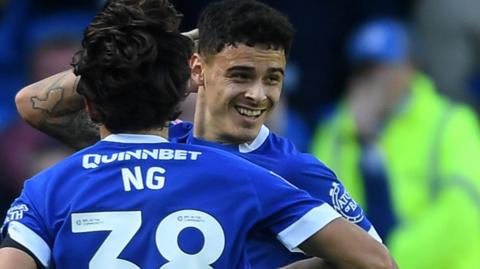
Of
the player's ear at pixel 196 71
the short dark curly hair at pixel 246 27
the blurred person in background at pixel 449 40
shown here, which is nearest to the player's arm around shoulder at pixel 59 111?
the player's ear at pixel 196 71

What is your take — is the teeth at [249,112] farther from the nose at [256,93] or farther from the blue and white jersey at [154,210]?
the blue and white jersey at [154,210]

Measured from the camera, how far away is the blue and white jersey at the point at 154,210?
4492mm

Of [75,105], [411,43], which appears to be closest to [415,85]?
[411,43]

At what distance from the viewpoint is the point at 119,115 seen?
4594mm

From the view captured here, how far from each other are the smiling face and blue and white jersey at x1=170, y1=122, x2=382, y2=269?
0.14ft

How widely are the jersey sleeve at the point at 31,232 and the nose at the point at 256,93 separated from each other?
0.85 m

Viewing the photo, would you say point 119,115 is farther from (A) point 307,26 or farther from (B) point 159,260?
(A) point 307,26

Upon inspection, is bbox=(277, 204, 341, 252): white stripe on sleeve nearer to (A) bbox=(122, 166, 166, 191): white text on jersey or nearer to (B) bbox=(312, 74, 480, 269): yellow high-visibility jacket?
(A) bbox=(122, 166, 166, 191): white text on jersey

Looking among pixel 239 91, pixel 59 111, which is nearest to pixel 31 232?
pixel 239 91

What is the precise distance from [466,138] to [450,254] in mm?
600

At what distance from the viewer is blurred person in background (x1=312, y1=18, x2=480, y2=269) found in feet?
29.4

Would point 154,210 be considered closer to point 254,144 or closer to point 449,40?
point 254,144

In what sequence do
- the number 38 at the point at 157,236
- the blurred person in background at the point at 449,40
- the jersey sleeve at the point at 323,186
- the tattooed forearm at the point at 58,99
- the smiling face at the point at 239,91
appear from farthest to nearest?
the blurred person in background at the point at 449,40 → the tattooed forearm at the point at 58,99 → the smiling face at the point at 239,91 → the jersey sleeve at the point at 323,186 → the number 38 at the point at 157,236

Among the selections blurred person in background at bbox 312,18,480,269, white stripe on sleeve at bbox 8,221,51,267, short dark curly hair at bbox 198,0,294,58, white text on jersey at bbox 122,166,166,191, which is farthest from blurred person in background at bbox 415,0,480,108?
white stripe on sleeve at bbox 8,221,51,267
